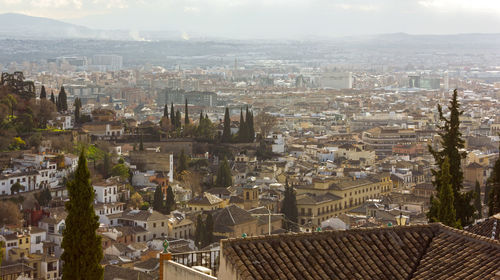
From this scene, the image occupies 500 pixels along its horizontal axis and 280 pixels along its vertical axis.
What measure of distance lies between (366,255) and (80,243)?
13.6ft

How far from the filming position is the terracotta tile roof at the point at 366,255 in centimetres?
616

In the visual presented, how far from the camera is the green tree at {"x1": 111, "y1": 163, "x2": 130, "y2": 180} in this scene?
3168 cm

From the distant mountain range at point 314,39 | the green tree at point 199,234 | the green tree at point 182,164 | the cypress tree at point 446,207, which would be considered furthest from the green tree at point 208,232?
the distant mountain range at point 314,39

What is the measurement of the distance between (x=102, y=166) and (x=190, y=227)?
6.74 meters

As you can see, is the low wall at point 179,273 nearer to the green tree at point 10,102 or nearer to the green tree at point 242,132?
the green tree at point 10,102

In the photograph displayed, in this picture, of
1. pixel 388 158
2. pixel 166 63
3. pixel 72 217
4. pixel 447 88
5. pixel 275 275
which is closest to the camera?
pixel 275 275

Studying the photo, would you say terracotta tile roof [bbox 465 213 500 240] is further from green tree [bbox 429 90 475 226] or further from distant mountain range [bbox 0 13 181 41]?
distant mountain range [bbox 0 13 181 41]

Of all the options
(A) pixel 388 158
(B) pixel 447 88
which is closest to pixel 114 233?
(A) pixel 388 158

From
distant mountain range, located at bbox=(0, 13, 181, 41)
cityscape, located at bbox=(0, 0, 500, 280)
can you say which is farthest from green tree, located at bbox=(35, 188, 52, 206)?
distant mountain range, located at bbox=(0, 13, 181, 41)

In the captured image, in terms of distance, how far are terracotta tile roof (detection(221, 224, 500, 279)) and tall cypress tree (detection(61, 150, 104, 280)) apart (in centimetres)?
391

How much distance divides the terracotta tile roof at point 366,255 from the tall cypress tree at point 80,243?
391 cm

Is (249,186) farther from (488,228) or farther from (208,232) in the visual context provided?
(488,228)

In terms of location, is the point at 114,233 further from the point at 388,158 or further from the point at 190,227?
the point at 388,158

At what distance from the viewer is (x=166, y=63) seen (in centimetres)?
15162
